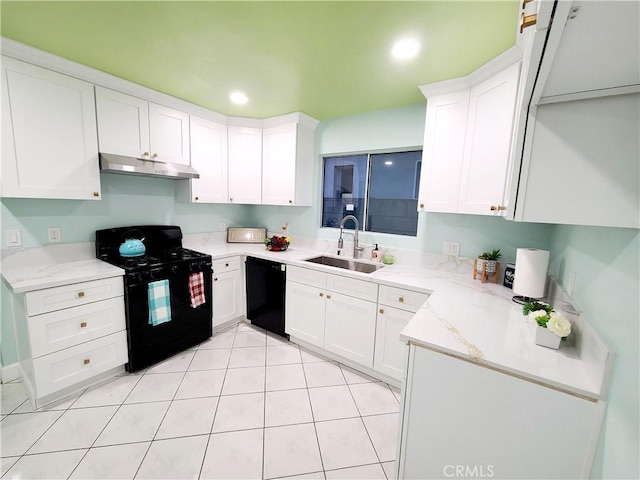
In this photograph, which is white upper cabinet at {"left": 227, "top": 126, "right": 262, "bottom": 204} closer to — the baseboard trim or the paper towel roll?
the baseboard trim

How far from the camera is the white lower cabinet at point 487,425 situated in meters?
0.92

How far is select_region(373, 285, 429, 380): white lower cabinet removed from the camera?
1922 millimetres

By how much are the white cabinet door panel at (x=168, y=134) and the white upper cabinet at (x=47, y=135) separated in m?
0.44

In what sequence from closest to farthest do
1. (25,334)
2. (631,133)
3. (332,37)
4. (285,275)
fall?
(631,133), (332,37), (25,334), (285,275)

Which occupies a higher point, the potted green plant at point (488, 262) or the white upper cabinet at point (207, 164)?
the white upper cabinet at point (207, 164)

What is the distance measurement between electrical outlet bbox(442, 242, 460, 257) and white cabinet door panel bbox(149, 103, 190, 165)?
8.76 feet

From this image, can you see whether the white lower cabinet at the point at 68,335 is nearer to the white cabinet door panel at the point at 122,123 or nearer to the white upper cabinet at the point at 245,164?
the white cabinet door panel at the point at 122,123

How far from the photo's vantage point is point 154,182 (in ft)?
8.98

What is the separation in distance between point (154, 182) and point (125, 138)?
60 cm

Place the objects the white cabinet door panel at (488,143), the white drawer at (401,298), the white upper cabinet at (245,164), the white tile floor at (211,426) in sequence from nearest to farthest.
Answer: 1. the white tile floor at (211,426)
2. the white cabinet door panel at (488,143)
3. the white drawer at (401,298)
4. the white upper cabinet at (245,164)

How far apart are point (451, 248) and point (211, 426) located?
2.28m

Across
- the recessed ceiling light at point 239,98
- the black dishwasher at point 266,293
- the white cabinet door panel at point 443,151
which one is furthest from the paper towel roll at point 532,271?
the recessed ceiling light at point 239,98

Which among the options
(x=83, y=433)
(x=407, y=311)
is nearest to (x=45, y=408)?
(x=83, y=433)

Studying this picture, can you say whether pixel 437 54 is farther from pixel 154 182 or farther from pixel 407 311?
pixel 154 182
